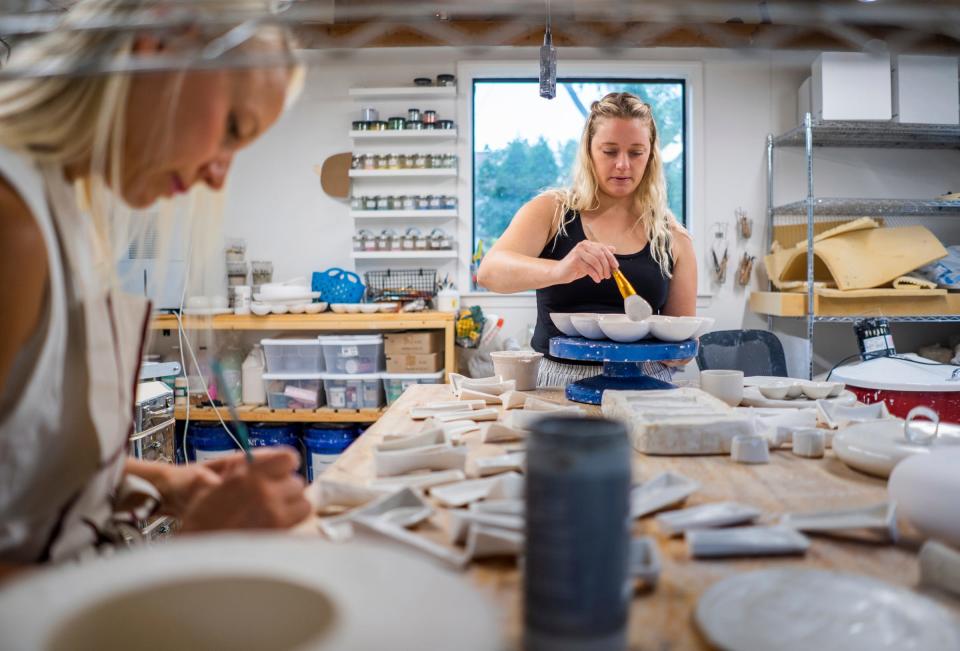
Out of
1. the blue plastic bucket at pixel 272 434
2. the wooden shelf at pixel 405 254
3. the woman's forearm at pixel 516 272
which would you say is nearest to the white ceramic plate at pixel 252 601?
the woman's forearm at pixel 516 272

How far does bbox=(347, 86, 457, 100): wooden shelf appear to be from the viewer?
3.61 m

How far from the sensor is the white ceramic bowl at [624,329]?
145 centimetres

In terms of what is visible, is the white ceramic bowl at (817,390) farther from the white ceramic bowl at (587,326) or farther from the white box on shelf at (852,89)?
the white box on shelf at (852,89)

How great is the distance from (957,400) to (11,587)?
3.30 metres

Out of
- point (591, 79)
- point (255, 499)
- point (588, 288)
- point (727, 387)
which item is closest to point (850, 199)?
point (591, 79)

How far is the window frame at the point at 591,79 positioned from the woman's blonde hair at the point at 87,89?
3.21m

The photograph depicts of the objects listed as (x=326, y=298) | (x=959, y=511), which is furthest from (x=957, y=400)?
(x=326, y=298)

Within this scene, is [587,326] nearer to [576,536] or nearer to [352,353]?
[576,536]

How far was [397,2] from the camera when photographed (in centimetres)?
58

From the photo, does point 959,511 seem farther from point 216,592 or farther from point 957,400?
point 957,400

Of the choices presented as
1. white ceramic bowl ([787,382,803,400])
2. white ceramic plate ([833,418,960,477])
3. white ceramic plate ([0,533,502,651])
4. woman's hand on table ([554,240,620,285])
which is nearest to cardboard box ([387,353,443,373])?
woman's hand on table ([554,240,620,285])

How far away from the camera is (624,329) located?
1457mm

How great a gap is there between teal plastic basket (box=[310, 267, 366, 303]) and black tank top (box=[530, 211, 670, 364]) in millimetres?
1597

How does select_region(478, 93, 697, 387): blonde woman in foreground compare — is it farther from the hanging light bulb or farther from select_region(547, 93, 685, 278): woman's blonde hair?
the hanging light bulb
